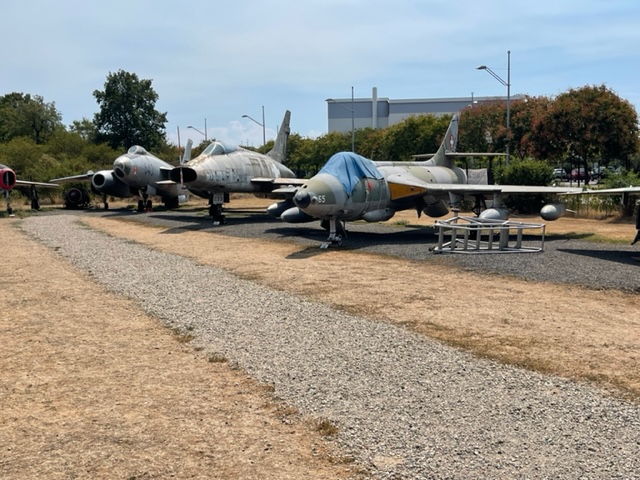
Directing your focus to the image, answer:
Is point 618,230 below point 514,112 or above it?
below

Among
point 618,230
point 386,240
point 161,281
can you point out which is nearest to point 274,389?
point 161,281

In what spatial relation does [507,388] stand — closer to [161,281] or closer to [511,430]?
[511,430]

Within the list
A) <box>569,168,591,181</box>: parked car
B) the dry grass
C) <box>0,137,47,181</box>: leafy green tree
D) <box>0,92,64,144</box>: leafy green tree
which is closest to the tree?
<box>0,92,64,144</box>: leafy green tree

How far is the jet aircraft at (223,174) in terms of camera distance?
2253 cm

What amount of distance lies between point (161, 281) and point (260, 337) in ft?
15.2

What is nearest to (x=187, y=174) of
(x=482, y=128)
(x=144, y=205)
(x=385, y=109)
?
(x=144, y=205)

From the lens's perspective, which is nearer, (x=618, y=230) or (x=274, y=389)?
(x=274, y=389)

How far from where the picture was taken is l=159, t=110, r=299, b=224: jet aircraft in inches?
887

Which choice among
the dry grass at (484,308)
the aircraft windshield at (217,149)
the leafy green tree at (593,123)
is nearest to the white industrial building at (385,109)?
the leafy green tree at (593,123)

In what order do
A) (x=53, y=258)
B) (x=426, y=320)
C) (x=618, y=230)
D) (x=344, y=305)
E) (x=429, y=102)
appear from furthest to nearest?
(x=429, y=102), (x=618, y=230), (x=53, y=258), (x=344, y=305), (x=426, y=320)

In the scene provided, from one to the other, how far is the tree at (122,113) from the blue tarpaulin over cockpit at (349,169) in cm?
6306

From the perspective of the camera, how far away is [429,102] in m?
121

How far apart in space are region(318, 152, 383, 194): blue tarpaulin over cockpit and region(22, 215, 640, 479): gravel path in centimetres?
730

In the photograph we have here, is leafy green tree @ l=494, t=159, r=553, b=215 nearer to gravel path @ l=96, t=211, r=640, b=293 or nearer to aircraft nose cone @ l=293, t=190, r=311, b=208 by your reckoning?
gravel path @ l=96, t=211, r=640, b=293
